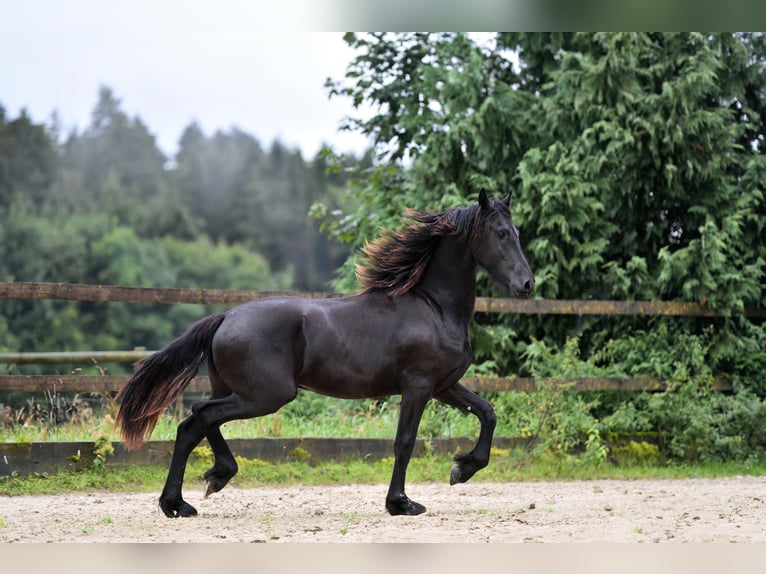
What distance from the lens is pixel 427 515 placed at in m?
5.50

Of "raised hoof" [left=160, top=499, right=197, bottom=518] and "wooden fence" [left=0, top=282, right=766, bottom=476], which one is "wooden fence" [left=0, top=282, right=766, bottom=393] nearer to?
"wooden fence" [left=0, top=282, right=766, bottom=476]

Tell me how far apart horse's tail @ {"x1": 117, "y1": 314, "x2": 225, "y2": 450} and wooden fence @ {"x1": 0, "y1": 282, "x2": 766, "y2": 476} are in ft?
4.88

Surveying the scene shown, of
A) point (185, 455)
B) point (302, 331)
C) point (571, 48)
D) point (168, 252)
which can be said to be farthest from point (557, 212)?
point (168, 252)

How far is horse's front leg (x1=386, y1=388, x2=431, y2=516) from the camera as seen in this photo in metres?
5.43

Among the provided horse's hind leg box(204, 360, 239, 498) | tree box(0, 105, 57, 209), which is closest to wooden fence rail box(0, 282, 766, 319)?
horse's hind leg box(204, 360, 239, 498)

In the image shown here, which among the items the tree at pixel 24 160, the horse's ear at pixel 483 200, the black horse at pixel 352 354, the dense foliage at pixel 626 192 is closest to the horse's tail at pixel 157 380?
the black horse at pixel 352 354

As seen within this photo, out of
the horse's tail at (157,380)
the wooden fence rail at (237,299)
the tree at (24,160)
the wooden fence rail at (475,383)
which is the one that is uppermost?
the tree at (24,160)

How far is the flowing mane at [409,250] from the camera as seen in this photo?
570 centimetres

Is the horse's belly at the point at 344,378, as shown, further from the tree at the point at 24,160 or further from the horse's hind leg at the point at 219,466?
the tree at the point at 24,160

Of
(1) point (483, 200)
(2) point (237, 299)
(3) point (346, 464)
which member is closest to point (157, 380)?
(1) point (483, 200)

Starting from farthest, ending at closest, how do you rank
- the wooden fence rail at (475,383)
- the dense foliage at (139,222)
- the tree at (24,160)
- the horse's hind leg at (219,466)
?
the tree at (24,160), the dense foliage at (139,222), the wooden fence rail at (475,383), the horse's hind leg at (219,466)

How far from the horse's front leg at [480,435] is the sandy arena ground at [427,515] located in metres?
0.28
